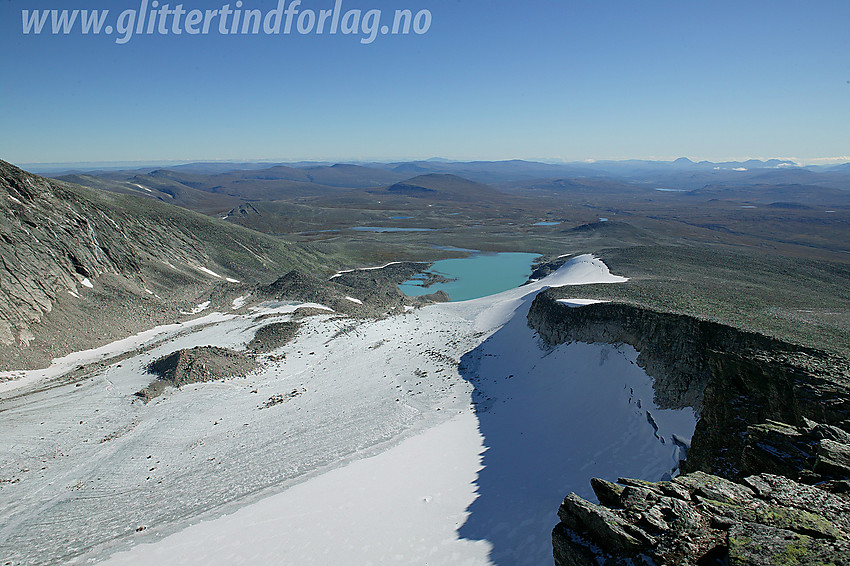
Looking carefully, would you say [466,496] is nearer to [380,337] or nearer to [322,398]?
[322,398]

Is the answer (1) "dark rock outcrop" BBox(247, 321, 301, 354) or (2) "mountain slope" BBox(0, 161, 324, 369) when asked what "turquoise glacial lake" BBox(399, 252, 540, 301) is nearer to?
(2) "mountain slope" BBox(0, 161, 324, 369)

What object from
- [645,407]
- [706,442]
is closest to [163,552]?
[706,442]

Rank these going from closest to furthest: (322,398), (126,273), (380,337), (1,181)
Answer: (322,398) → (380,337) → (1,181) → (126,273)

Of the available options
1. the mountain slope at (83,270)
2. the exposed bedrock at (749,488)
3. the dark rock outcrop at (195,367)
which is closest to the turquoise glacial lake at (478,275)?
the mountain slope at (83,270)

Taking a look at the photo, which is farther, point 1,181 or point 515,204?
point 515,204

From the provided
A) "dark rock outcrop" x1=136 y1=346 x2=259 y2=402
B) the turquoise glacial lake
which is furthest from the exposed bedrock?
the turquoise glacial lake

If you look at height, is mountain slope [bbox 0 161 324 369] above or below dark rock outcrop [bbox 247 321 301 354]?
above
